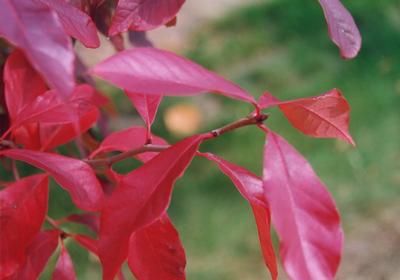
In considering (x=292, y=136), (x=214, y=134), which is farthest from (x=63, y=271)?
(x=292, y=136)

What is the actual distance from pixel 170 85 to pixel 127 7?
0.17 metres

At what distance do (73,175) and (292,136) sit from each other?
2.50m

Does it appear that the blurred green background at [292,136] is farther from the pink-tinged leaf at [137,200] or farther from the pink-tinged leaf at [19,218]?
the pink-tinged leaf at [137,200]

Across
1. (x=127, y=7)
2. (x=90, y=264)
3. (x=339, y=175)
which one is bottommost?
(x=90, y=264)

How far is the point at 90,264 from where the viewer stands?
8.35ft

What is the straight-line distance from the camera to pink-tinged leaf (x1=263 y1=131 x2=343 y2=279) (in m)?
0.59

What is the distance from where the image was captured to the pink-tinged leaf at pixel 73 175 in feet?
2.31

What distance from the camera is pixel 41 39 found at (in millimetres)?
530

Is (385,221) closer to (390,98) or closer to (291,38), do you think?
(390,98)

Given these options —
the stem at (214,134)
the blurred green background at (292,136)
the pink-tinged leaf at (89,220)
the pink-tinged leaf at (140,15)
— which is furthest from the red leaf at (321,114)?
the blurred green background at (292,136)

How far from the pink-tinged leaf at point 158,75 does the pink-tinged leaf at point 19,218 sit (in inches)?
9.4

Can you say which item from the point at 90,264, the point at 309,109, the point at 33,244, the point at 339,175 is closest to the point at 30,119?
the point at 33,244

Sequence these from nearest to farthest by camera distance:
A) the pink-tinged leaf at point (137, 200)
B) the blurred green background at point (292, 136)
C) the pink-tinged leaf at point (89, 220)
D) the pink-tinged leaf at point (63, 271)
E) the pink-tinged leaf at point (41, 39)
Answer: the pink-tinged leaf at point (41, 39) → the pink-tinged leaf at point (137, 200) → the pink-tinged leaf at point (63, 271) → the pink-tinged leaf at point (89, 220) → the blurred green background at point (292, 136)

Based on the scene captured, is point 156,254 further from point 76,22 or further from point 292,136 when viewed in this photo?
point 292,136
